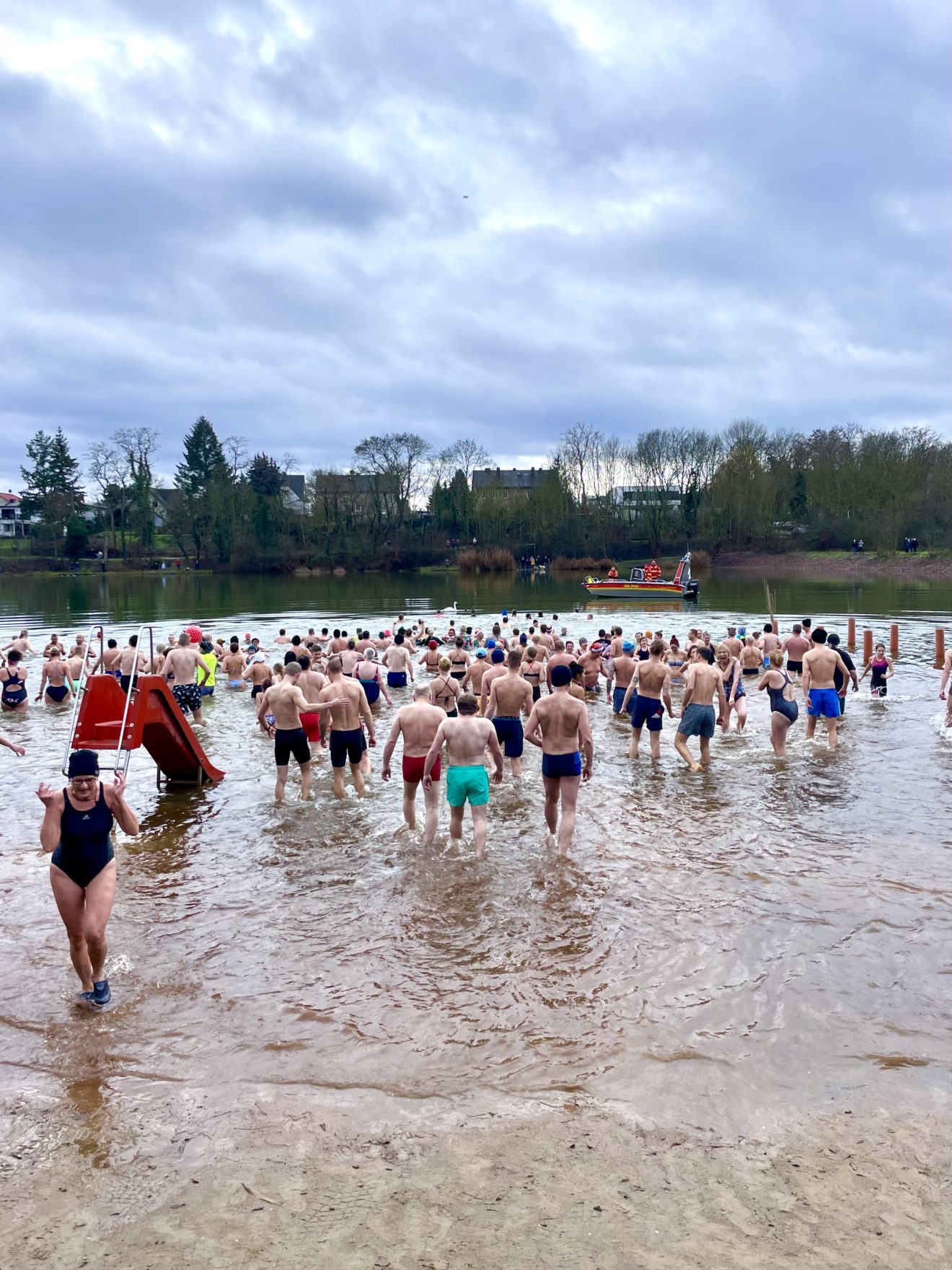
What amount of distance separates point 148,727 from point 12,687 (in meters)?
8.33

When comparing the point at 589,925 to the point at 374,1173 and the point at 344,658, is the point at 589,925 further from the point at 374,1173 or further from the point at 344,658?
the point at 344,658

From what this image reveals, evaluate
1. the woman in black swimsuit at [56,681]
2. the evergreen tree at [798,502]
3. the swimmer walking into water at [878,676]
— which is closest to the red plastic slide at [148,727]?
the woman in black swimsuit at [56,681]

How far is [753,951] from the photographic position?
6.00 meters

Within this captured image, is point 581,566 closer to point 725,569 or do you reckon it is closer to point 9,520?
point 725,569

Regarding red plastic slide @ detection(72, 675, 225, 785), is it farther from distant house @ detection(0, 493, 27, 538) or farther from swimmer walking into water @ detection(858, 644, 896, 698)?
distant house @ detection(0, 493, 27, 538)

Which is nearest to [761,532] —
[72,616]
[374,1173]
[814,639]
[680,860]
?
[72,616]

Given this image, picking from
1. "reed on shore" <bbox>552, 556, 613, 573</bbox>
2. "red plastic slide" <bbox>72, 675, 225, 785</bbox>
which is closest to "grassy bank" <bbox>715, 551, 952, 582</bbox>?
"reed on shore" <bbox>552, 556, 613, 573</bbox>

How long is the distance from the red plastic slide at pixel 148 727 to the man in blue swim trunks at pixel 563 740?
4.02 meters

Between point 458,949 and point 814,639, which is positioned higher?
point 814,639

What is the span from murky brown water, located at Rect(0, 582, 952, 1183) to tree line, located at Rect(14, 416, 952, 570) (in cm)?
6589

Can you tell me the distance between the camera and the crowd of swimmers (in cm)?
526

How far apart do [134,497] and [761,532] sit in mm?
55347

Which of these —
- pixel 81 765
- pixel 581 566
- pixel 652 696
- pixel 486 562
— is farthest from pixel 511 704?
pixel 581 566

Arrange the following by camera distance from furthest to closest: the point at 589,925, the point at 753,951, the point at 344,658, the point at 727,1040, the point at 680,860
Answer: the point at 344,658
the point at 680,860
the point at 589,925
the point at 753,951
the point at 727,1040
